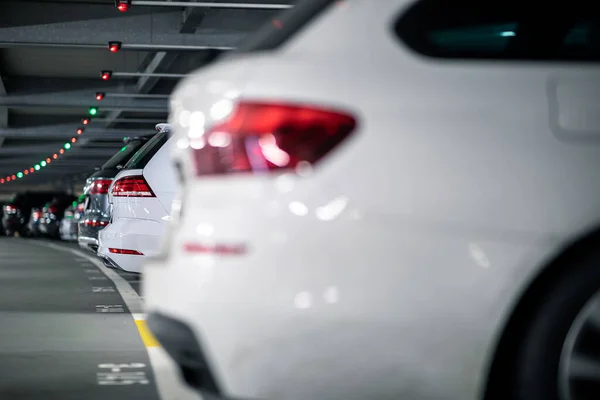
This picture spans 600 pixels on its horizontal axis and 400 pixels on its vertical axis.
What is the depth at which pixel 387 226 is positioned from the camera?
3.57 meters

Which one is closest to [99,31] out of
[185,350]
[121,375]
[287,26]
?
[121,375]

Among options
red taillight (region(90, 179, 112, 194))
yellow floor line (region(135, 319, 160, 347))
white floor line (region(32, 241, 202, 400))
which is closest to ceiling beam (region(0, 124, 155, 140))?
red taillight (region(90, 179, 112, 194))

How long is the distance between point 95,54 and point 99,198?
1919 centimetres

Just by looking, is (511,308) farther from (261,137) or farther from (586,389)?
(261,137)

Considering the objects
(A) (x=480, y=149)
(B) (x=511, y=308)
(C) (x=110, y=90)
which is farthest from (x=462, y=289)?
(C) (x=110, y=90)

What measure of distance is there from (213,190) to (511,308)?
0.94 meters

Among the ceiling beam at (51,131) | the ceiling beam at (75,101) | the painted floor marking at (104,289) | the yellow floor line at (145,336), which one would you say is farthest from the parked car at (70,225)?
the yellow floor line at (145,336)

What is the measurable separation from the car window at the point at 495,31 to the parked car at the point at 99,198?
374 inches

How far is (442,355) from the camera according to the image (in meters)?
3.60

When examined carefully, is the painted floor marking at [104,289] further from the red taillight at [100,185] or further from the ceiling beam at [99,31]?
the ceiling beam at [99,31]

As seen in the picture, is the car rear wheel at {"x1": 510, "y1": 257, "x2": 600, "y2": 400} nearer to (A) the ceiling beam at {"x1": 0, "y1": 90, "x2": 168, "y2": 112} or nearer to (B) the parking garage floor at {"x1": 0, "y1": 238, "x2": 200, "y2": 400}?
(B) the parking garage floor at {"x1": 0, "y1": 238, "x2": 200, "y2": 400}

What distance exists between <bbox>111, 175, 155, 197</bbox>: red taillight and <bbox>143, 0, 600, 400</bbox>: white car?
25.2 feet

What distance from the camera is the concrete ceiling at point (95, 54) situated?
74.8ft

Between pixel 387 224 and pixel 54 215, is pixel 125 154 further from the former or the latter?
pixel 54 215
